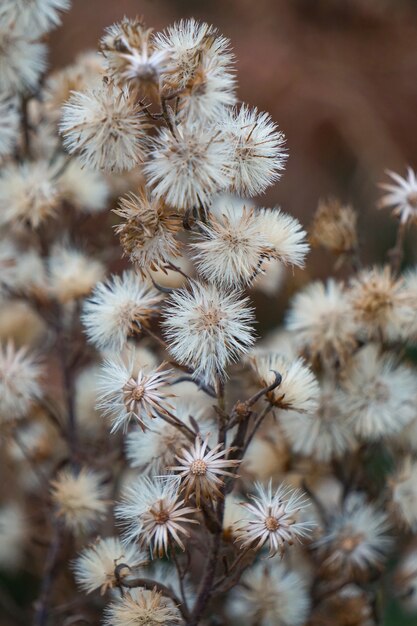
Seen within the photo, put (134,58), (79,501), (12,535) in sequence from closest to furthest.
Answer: (134,58) → (79,501) → (12,535)

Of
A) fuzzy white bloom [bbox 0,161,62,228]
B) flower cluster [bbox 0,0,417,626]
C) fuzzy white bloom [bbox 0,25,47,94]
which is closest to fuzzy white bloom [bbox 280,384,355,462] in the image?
flower cluster [bbox 0,0,417,626]

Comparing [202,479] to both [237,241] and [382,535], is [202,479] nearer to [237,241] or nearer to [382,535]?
[237,241]

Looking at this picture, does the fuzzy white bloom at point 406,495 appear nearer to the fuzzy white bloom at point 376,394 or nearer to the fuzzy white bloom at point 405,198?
the fuzzy white bloom at point 376,394

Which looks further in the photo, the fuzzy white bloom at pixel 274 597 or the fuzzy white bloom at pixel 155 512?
the fuzzy white bloom at pixel 274 597

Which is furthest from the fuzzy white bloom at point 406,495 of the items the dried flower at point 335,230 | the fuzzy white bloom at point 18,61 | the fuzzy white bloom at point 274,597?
the fuzzy white bloom at point 18,61

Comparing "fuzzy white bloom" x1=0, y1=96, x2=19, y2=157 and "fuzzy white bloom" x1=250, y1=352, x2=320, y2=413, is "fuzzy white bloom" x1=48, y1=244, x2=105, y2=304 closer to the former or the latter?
"fuzzy white bloom" x1=0, y1=96, x2=19, y2=157

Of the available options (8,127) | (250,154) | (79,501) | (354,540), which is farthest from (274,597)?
(8,127)

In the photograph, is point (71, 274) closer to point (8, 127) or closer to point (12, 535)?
point (8, 127)
